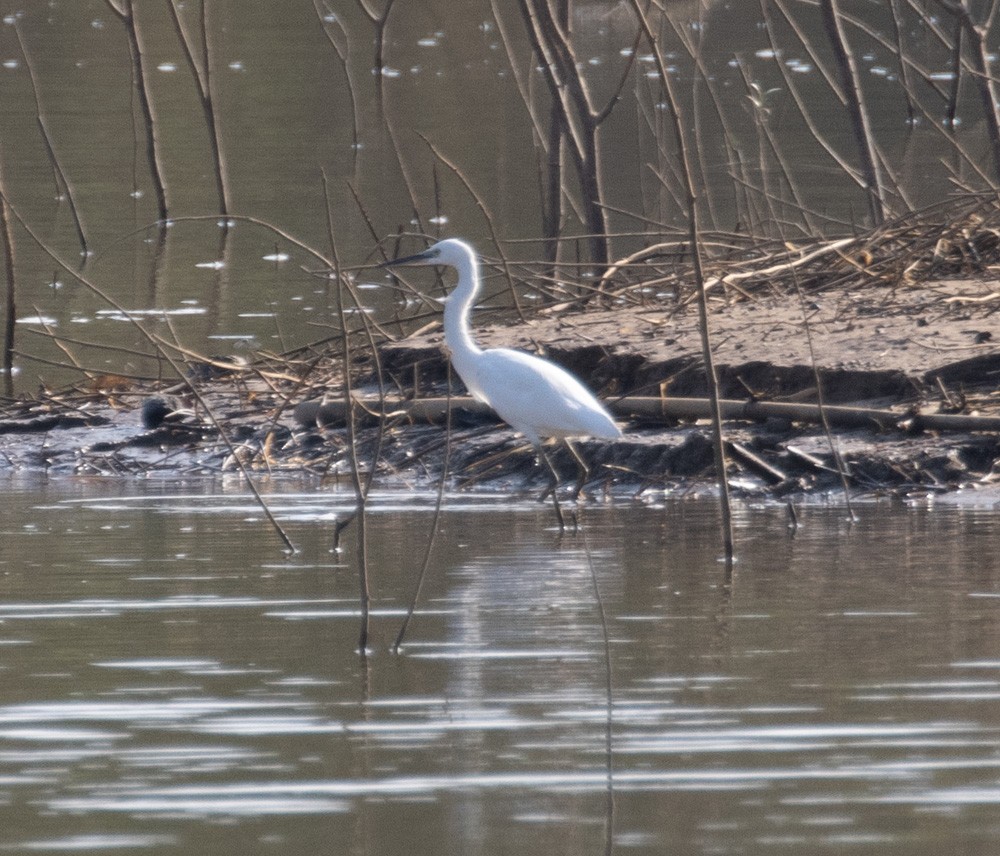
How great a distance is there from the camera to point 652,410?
34.0ft

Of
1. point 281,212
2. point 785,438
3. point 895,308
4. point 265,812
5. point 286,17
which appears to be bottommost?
point 265,812

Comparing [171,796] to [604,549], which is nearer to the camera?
[171,796]

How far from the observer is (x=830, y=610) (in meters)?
6.74

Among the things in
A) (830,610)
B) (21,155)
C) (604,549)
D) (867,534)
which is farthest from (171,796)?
(21,155)

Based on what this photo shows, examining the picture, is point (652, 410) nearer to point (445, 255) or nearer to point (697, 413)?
point (697, 413)

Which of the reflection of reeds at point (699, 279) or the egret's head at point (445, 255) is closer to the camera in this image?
the reflection of reeds at point (699, 279)

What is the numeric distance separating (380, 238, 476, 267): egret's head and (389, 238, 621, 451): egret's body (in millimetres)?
739

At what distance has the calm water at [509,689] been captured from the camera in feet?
14.8

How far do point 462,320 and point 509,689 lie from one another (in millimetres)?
4931

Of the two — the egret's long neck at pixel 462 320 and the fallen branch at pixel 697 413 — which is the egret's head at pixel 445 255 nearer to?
the egret's long neck at pixel 462 320

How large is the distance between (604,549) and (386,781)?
133 inches

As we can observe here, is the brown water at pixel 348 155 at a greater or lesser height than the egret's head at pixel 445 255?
greater

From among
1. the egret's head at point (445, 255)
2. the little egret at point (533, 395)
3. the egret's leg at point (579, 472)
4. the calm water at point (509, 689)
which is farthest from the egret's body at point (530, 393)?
the egret's head at point (445, 255)

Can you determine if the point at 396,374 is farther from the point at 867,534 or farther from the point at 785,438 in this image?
the point at 867,534
